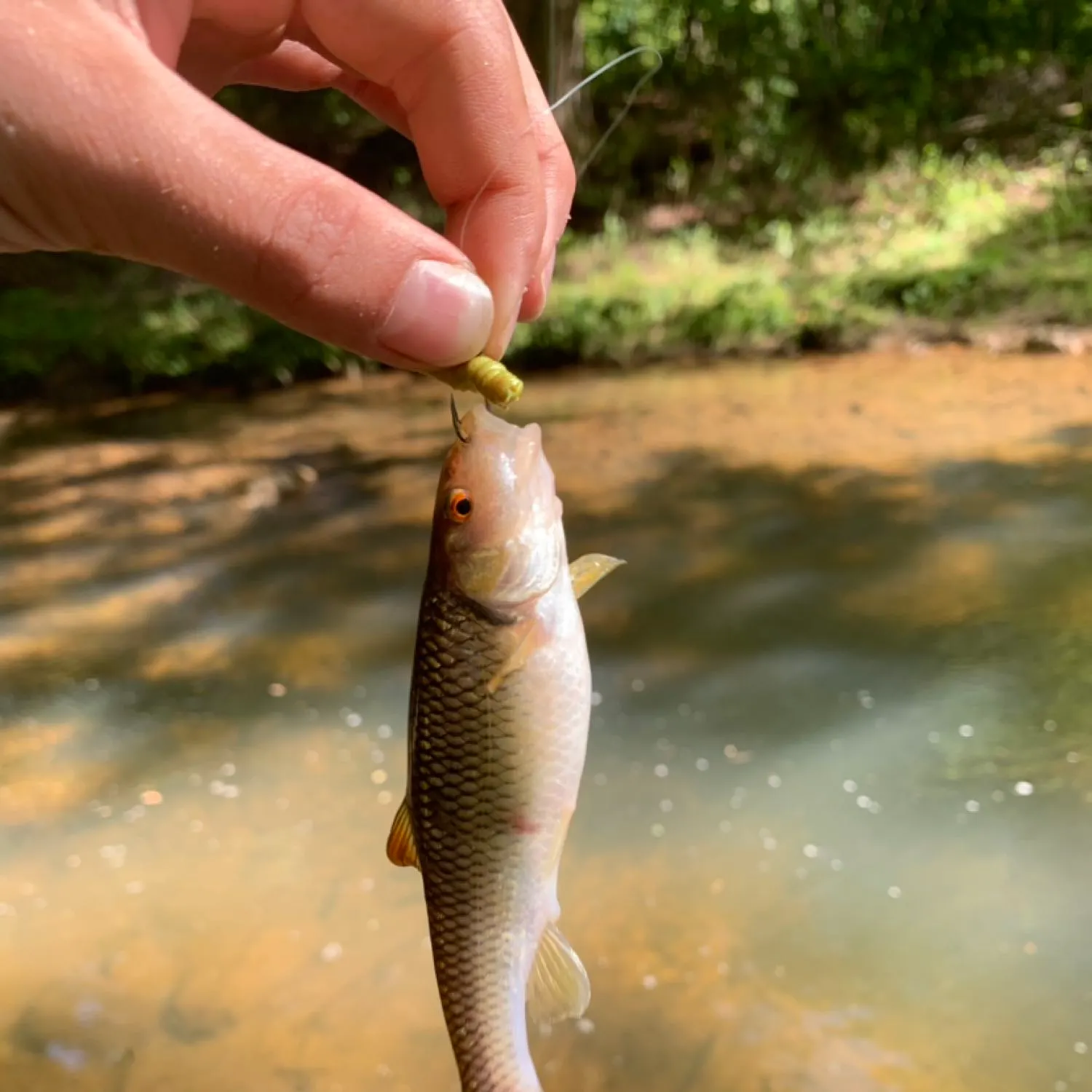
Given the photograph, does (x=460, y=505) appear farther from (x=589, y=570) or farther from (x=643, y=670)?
(x=643, y=670)

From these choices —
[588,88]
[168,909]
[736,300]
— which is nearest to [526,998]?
[168,909]

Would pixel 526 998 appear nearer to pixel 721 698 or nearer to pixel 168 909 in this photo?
pixel 168 909

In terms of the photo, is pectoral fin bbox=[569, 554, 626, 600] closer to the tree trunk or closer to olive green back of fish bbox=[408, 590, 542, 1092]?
olive green back of fish bbox=[408, 590, 542, 1092]

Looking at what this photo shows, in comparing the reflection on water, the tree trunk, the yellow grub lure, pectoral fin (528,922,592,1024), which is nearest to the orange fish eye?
the yellow grub lure

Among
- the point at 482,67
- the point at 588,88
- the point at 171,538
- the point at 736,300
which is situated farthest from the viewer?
the point at 588,88

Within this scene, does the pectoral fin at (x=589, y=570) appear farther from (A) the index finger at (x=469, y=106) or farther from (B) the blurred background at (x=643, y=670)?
(B) the blurred background at (x=643, y=670)

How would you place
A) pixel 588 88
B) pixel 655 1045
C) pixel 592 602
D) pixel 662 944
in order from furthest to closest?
1. pixel 588 88
2. pixel 592 602
3. pixel 662 944
4. pixel 655 1045
